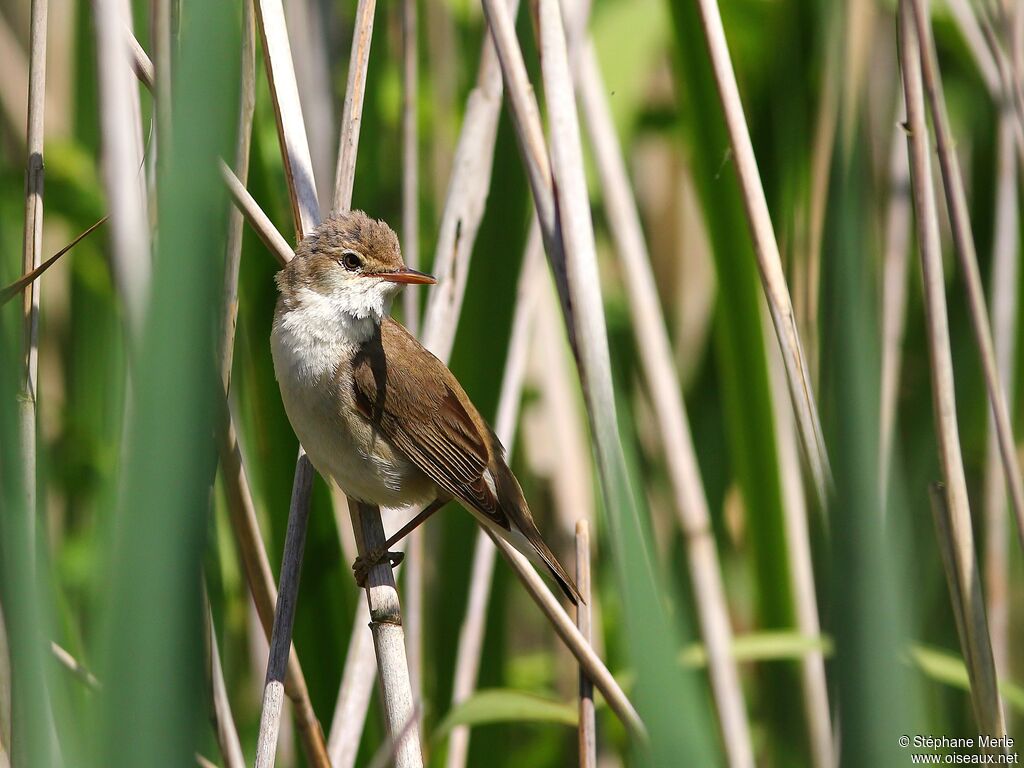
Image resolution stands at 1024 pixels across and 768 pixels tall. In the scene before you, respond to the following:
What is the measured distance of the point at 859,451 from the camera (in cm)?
103

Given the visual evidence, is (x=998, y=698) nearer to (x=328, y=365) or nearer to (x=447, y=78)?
(x=328, y=365)

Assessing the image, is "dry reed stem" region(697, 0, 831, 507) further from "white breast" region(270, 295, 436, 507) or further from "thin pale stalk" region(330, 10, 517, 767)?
"white breast" region(270, 295, 436, 507)

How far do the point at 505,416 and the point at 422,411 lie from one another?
0.24 m

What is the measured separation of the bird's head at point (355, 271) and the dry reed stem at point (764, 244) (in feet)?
2.14

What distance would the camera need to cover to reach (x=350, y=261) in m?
2.11

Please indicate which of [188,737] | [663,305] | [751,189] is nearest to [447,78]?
[663,305]

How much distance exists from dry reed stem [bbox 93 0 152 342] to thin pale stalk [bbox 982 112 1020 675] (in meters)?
2.25

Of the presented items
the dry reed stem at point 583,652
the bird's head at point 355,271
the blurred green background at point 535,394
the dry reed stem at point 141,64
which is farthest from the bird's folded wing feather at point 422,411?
the dry reed stem at point 141,64

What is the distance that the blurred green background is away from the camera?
973 mm

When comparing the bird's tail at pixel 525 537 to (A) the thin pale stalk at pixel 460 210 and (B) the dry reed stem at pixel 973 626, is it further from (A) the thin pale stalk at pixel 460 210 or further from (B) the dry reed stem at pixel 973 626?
(B) the dry reed stem at pixel 973 626

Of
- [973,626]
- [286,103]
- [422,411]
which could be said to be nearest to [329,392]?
[422,411]

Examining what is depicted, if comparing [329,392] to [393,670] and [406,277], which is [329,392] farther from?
[393,670]

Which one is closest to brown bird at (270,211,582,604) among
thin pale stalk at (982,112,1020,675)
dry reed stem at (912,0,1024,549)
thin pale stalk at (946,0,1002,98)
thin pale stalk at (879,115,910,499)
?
dry reed stem at (912,0,1024,549)

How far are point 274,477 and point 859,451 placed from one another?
1.57 meters
